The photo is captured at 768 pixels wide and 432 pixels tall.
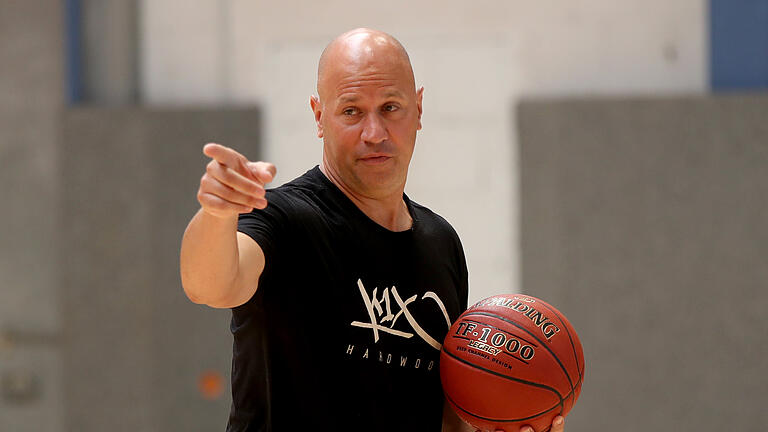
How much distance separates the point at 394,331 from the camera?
1552mm

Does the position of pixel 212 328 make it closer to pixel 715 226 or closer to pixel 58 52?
pixel 58 52

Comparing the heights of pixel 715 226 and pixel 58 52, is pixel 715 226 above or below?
below

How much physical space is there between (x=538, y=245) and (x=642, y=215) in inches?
18.5

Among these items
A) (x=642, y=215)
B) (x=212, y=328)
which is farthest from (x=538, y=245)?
(x=212, y=328)

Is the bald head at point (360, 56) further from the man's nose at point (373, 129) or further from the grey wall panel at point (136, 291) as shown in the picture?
the grey wall panel at point (136, 291)

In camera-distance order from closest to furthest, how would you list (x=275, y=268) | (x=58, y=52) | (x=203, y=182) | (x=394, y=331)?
(x=203, y=182)
(x=275, y=268)
(x=394, y=331)
(x=58, y=52)

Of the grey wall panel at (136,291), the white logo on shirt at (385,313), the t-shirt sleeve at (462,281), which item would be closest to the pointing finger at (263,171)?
the white logo on shirt at (385,313)

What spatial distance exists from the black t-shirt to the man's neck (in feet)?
0.09

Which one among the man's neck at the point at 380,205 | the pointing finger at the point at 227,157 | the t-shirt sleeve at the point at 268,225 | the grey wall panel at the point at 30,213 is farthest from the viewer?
the grey wall panel at the point at 30,213

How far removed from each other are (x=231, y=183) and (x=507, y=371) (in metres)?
0.79

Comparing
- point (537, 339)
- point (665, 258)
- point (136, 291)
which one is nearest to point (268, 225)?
point (537, 339)

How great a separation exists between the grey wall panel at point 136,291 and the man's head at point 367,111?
2193mm

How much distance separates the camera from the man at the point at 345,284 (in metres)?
1.44

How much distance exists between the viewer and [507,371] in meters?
1.64
